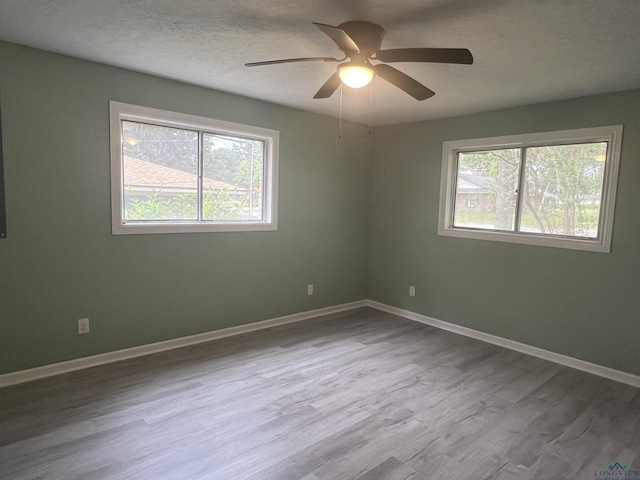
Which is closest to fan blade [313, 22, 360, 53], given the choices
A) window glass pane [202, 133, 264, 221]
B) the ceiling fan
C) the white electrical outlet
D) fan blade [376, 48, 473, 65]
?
the ceiling fan

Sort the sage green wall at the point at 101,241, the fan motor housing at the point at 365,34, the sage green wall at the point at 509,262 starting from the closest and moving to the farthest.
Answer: the fan motor housing at the point at 365,34 < the sage green wall at the point at 101,241 < the sage green wall at the point at 509,262

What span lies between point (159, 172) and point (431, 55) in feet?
8.29

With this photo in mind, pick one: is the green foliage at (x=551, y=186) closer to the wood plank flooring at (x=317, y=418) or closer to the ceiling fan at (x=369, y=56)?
the wood plank flooring at (x=317, y=418)

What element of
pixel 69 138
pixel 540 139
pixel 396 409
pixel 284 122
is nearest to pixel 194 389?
pixel 396 409

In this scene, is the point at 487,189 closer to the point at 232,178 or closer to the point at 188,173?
the point at 232,178

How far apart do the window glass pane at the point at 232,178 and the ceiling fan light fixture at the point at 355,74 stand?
6.11 feet

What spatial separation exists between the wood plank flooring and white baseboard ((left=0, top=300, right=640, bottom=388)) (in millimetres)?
99

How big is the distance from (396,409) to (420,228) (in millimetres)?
2502

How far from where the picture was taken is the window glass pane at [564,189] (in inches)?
133

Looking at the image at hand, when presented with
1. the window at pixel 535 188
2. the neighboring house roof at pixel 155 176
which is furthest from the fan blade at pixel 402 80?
the neighboring house roof at pixel 155 176

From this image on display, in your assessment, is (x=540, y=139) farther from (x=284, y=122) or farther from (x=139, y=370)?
(x=139, y=370)

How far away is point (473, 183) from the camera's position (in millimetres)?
4230

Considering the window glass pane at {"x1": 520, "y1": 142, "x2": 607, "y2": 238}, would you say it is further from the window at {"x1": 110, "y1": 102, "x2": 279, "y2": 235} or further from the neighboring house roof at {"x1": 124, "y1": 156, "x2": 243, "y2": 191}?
the neighboring house roof at {"x1": 124, "y1": 156, "x2": 243, "y2": 191}

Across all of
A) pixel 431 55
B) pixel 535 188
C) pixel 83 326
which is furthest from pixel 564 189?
pixel 83 326
